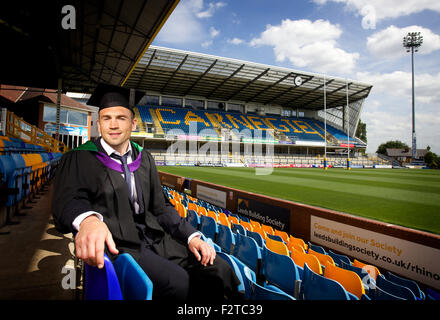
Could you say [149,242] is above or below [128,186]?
below

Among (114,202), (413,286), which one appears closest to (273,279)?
(413,286)

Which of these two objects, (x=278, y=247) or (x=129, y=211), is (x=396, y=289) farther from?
(x=129, y=211)

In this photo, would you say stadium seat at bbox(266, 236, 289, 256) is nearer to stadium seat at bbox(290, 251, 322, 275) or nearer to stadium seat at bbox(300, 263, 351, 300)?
stadium seat at bbox(290, 251, 322, 275)

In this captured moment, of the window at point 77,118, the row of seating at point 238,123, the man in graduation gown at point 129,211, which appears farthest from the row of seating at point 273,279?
the row of seating at point 238,123

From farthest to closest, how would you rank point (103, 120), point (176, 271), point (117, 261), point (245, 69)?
point (245, 69)
point (103, 120)
point (176, 271)
point (117, 261)

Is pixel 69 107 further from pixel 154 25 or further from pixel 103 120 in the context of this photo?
pixel 103 120

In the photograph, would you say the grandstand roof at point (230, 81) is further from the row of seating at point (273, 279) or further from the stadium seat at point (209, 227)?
the row of seating at point (273, 279)

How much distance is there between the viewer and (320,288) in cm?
222

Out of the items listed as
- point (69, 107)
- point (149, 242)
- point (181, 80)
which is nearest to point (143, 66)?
point (181, 80)

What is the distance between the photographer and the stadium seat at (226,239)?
3.95 meters

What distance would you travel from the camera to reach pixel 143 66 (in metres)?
33.3

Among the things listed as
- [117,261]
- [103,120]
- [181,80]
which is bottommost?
[117,261]

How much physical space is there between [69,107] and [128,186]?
30.6 m

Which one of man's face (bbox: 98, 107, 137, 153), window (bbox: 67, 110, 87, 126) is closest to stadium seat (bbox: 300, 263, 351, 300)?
man's face (bbox: 98, 107, 137, 153)
